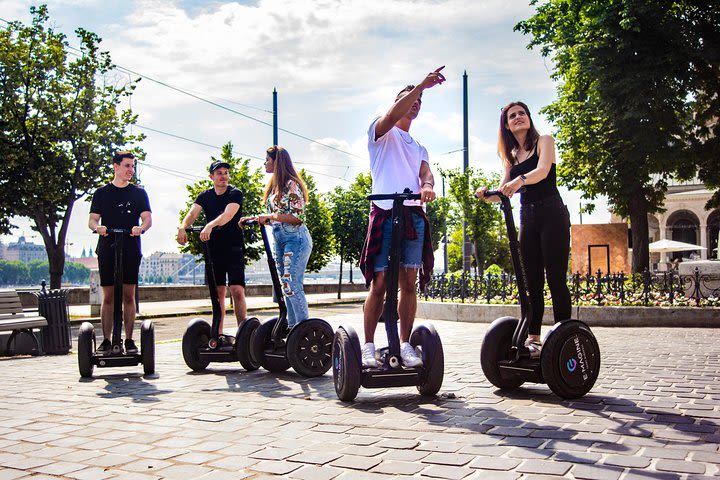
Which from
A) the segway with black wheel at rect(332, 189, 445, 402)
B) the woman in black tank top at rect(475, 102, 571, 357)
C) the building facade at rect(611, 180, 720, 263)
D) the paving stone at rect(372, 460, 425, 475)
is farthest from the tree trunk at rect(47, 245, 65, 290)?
the building facade at rect(611, 180, 720, 263)

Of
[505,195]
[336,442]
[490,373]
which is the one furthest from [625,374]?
[336,442]

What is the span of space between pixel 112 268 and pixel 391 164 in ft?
10.1

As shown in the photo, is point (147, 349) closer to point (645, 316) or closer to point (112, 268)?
point (112, 268)

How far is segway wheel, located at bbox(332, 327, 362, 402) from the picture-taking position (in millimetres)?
4688

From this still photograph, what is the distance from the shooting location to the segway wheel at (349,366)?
4688 mm

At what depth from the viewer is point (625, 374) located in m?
6.00

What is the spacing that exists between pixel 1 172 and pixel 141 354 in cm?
1582

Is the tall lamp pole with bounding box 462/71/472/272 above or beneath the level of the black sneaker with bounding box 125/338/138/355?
above

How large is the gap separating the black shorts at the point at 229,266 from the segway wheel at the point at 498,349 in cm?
284

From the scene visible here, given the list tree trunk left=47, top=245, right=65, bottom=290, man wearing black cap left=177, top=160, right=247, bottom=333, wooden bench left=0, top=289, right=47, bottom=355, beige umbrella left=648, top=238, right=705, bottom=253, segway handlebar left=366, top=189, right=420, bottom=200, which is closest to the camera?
segway handlebar left=366, top=189, right=420, bottom=200

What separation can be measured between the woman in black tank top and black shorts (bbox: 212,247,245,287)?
2979 millimetres

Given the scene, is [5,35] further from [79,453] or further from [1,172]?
[79,453]

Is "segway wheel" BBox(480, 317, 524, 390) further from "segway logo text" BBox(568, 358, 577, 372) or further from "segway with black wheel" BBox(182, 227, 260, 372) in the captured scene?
"segway with black wheel" BBox(182, 227, 260, 372)

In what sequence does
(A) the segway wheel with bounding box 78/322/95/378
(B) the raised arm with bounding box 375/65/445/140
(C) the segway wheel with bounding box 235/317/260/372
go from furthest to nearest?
(C) the segway wheel with bounding box 235/317/260/372
(A) the segway wheel with bounding box 78/322/95/378
(B) the raised arm with bounding box 375/65/445/140
